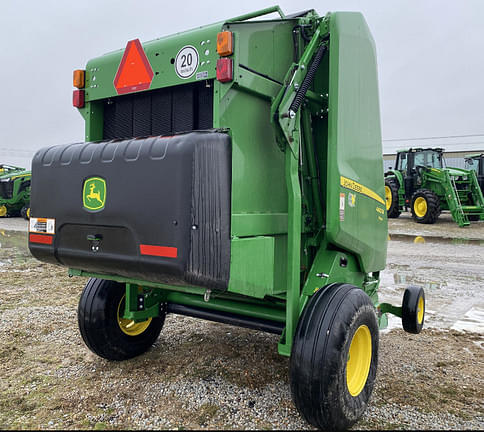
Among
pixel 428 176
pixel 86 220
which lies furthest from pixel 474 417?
pixel 428 176

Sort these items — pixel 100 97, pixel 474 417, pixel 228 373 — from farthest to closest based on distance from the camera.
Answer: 1. pixel 228 373
2. pixel 100 97
3. pixel 474 417

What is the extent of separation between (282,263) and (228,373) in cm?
105

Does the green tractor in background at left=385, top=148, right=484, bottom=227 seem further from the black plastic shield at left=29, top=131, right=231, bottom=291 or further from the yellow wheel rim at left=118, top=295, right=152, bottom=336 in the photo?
the black plastic shield at left=29, top=131, right=231, bottom=291

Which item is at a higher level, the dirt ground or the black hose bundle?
the black hose bundle

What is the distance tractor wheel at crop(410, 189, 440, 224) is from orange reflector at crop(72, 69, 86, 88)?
540 inches

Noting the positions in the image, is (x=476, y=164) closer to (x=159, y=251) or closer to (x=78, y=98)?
(x=78, y=98)

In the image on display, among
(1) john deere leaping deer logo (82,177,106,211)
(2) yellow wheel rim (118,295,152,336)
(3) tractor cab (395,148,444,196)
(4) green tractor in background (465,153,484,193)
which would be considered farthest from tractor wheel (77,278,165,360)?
(4) green tractor in background (465,153,484,193)

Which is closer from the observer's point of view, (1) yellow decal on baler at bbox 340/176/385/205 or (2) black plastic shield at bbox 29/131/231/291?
(2) black plastic shield at bbox 29/131/231/291

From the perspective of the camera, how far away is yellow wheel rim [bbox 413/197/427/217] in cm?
1509

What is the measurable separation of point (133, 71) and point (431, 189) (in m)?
14.6

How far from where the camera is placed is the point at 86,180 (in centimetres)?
246

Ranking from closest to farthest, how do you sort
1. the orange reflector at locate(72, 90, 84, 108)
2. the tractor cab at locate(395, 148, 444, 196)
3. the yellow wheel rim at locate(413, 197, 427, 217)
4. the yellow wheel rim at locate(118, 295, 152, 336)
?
the orange reflector at locate(72, 90, 84, 108), the yellow wheel rim at locate(118, 295, 152, 336), the yellow wheel rim at locate(413, 197, 427, 217), the tractor cab at locate(395, 148, 444, 196)

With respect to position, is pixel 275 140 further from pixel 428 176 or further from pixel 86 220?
pixel 428 176

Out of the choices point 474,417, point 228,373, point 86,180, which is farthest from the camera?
point 228,373
